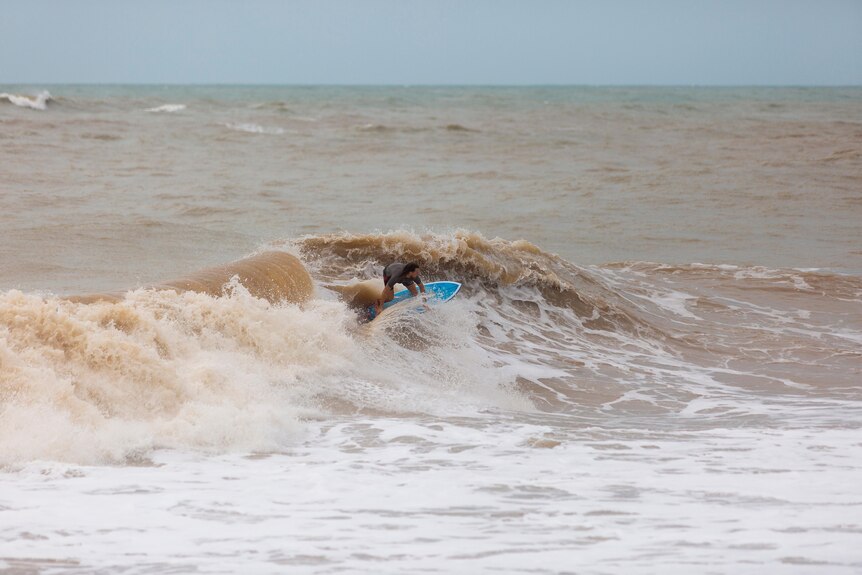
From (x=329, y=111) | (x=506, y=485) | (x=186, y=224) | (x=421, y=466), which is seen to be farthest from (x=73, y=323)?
(x=329, y=111)

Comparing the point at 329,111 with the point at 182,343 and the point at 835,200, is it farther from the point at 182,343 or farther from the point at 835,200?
the point at 182,343

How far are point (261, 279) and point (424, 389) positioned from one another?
257 cm

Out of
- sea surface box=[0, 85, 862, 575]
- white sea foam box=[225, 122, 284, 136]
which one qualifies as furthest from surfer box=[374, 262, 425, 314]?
white sea foam box=[225, 122, 284, 136]

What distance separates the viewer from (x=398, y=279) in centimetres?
1005

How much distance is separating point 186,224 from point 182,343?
9.05m

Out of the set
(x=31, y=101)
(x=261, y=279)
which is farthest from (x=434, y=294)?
(x=31, y=101)

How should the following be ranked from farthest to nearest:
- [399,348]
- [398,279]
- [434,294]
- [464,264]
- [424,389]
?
[464,264], [434,294], [398,279], [399,348], [424,389]

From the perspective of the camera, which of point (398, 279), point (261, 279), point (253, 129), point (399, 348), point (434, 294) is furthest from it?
point (253, 129)

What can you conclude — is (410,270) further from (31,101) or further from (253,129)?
(31,101)

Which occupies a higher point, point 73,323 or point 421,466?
point 73,323

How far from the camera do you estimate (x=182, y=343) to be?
7375 mm

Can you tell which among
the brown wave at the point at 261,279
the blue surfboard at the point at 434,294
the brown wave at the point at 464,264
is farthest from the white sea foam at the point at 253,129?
the blue surfboard at the point at 434,294

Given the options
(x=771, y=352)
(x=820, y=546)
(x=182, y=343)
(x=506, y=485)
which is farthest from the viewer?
(x=771, y=352)

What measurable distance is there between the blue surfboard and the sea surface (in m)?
0.26
